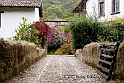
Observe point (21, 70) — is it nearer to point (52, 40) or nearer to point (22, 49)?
point (22, 49)

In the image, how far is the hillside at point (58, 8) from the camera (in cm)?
3834

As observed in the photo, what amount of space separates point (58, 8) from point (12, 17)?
715 inches

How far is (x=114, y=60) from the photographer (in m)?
6.17

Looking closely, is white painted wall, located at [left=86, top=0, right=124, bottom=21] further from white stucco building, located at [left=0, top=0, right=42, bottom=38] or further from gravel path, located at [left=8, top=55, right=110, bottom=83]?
gravel path, located at [left=8, top=55, right=110, bottom=83]

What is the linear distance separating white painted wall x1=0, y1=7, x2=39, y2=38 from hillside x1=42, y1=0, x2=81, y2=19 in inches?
612

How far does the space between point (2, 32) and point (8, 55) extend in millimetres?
15489

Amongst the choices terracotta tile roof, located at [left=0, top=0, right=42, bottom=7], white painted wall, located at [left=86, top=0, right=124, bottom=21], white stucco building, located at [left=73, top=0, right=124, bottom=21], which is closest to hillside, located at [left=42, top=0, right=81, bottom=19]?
white painted wall, located at [left=86, top=0, right=124, bottom=21]

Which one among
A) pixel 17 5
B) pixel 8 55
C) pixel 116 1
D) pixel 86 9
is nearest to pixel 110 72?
pixel 8 55

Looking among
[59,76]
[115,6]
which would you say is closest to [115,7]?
[115,6]

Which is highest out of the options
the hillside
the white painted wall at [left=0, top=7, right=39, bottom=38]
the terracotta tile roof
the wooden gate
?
the hillside

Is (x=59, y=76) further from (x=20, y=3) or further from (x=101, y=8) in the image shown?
(x=20, y=3)

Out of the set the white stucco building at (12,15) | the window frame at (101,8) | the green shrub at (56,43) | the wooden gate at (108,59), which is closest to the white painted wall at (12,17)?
the white stucco building at (12,15)

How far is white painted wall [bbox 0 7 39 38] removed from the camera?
20828 mm

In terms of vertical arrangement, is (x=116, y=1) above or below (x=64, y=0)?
below
